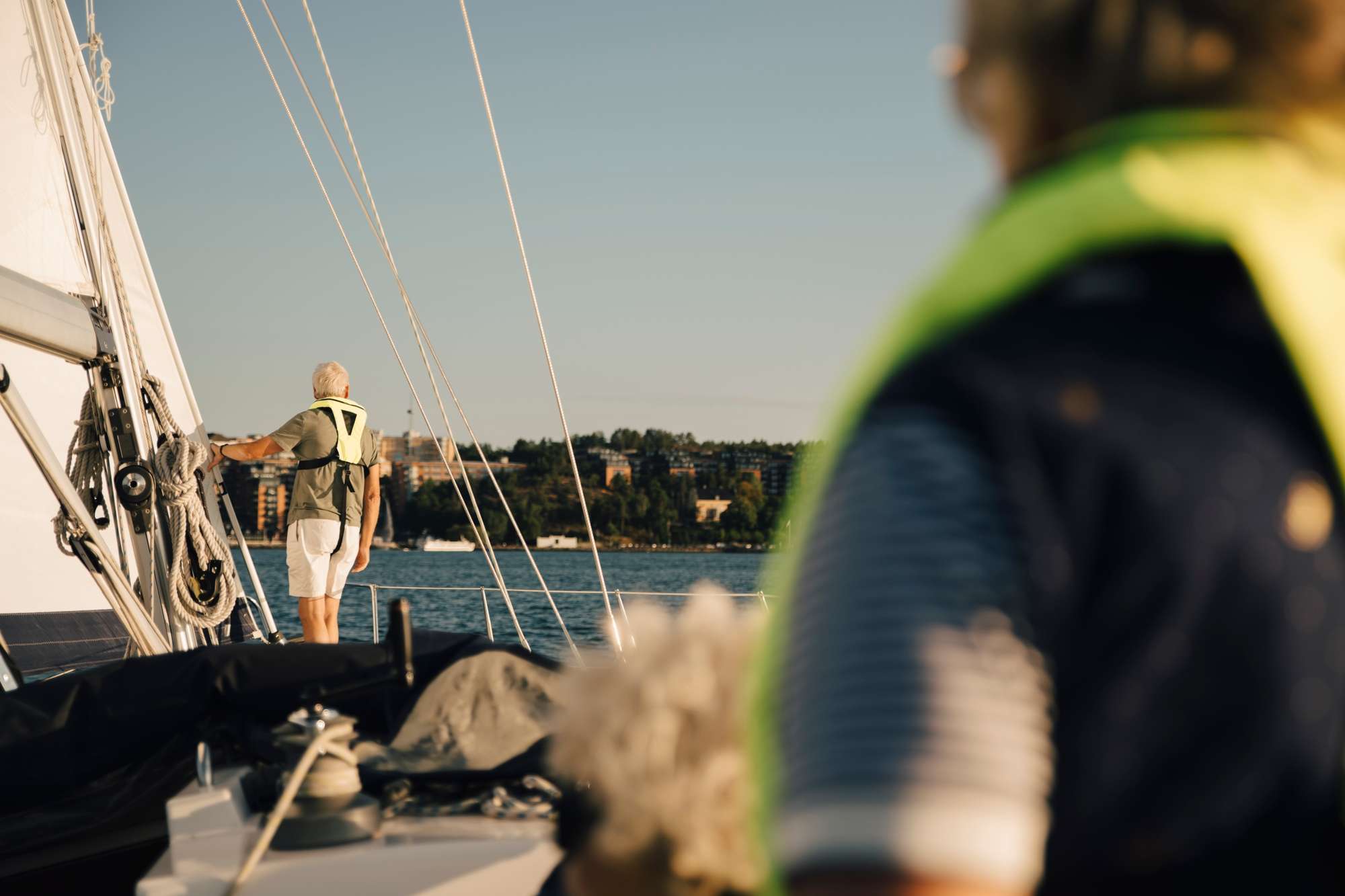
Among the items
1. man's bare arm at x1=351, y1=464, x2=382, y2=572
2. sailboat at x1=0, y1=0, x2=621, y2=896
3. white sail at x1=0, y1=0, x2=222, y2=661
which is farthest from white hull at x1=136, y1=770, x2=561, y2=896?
man's bare arm at x1=351, y1=464, x2=382, y2=572

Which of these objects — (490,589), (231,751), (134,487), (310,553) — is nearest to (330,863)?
(231,751)

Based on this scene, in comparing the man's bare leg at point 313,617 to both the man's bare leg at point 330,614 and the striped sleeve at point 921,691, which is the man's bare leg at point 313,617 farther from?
the striped sleeve at point 921,691

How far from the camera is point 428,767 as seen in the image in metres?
1.99

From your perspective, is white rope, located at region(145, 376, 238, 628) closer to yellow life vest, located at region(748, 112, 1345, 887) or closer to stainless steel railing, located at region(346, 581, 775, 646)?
stainless steel railing, located at region(346, 581, 775, 646)

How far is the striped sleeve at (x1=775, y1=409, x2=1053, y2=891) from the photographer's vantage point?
418mm

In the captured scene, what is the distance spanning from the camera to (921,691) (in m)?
0.43

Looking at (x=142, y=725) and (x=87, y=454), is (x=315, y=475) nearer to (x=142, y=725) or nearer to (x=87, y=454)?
(x=87, y=454)

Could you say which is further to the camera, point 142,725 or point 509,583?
point 509,583

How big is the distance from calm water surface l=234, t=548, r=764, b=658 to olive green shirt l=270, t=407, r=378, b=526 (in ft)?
1.72

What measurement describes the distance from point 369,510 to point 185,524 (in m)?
1.67

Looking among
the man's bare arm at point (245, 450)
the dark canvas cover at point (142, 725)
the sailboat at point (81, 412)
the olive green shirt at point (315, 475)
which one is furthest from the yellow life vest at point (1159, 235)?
the olive green shirt at point (315, 475)

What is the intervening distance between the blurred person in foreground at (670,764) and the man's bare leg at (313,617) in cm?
498

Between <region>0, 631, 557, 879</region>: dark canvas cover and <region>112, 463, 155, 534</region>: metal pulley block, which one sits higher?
<region>112, 463, 155, 534</region>: metal pulley block

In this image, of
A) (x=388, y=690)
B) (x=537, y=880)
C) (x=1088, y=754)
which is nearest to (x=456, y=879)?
(x=537, y=880)
